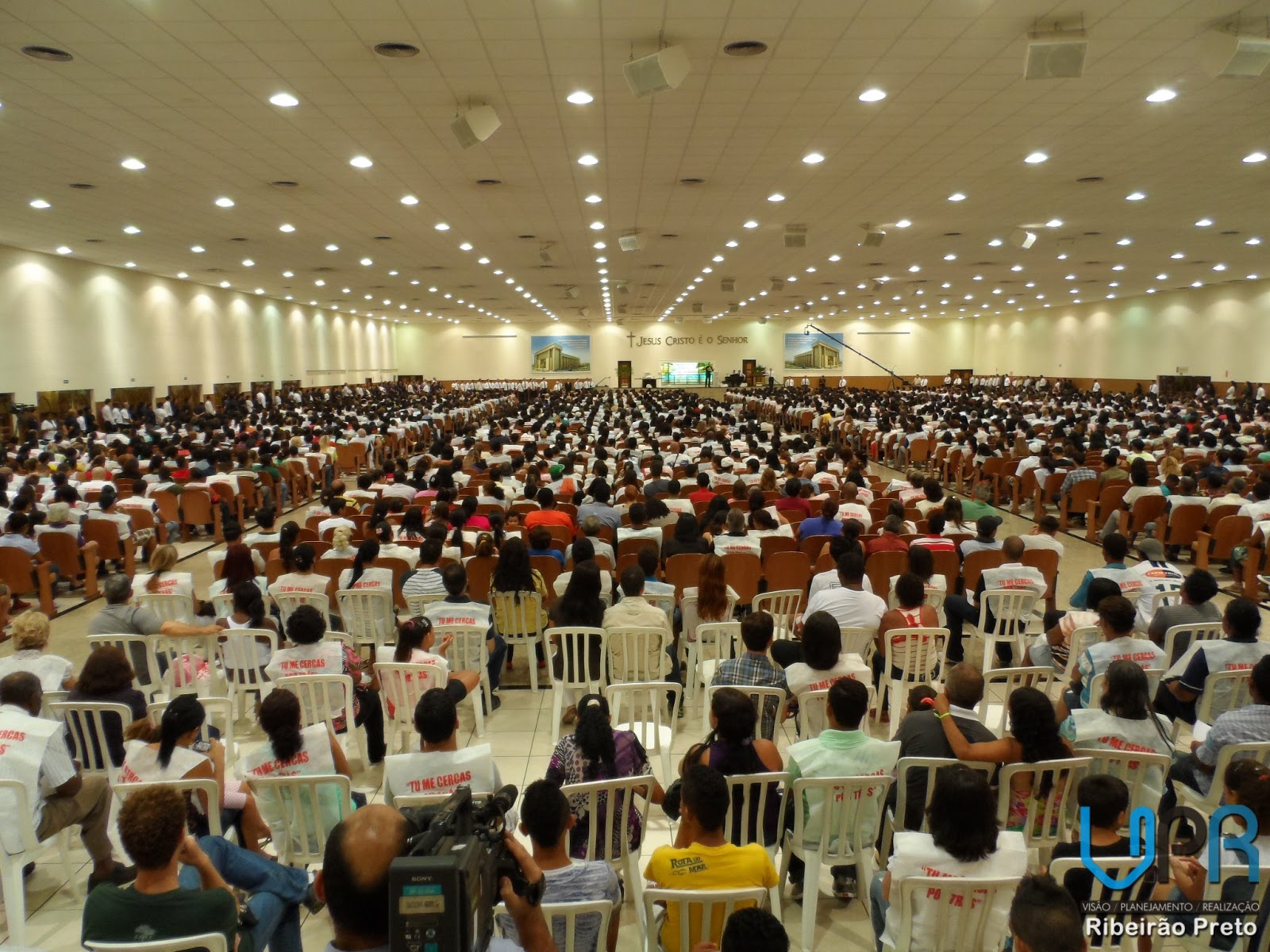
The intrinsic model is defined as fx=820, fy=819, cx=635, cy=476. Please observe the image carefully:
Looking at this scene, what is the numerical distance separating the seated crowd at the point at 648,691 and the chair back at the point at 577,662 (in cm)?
3

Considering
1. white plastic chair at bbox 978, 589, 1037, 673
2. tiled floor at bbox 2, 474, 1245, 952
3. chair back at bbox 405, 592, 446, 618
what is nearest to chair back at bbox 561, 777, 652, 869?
tiled floor at bbox 2, 474, 1245, 952

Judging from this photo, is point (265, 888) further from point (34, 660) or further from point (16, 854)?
point (34, 660)

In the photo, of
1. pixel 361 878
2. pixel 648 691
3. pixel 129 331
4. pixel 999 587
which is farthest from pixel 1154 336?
pixel 361 878

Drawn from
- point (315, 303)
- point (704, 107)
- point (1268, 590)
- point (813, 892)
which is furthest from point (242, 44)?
point (315, 303)

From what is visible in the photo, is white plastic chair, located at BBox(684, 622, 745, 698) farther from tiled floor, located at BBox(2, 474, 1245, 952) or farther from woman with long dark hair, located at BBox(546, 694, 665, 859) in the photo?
woman with long dark hair, located at BBox(546, 694, 665, 859)

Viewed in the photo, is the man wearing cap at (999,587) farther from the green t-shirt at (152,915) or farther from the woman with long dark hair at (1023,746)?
the green t-shirt at (152,915)

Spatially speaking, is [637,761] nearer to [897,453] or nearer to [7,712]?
[7,712]

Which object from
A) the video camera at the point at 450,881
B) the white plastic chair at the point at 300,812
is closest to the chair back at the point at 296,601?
the white plastic chair at the point at 300,812

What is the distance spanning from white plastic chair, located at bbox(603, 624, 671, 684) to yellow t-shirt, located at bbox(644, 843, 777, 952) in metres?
2.61

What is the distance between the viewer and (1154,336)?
34.4 meters

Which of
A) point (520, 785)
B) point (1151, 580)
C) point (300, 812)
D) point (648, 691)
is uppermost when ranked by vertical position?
point (1151, 580)

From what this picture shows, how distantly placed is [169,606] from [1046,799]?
613 centimetres

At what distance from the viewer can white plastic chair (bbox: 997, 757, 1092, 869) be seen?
11.0ft

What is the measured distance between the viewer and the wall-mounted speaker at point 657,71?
659 cm
